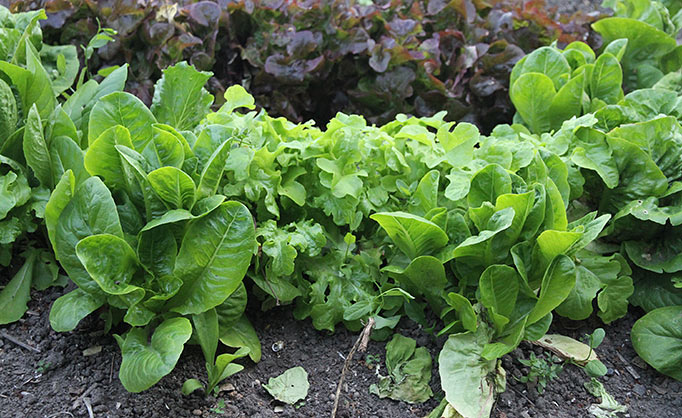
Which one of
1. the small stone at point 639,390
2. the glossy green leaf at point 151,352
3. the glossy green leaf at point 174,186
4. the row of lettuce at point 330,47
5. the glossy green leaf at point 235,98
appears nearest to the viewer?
the glossy green leaf at point 151,352

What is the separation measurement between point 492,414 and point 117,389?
1146 mm

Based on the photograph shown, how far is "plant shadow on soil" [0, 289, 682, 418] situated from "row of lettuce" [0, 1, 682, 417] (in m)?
0.08

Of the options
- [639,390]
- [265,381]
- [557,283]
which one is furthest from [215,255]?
[639,390]

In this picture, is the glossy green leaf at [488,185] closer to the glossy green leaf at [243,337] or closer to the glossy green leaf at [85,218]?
the glossy green leaf at [243,337]

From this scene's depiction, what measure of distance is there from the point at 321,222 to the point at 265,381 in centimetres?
58

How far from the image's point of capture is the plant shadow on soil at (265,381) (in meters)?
1.86

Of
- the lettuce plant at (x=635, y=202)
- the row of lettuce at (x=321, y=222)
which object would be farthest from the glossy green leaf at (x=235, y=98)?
the lettuce plant at (x=635, y=202)

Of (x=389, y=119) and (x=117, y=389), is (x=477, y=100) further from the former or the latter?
(x=117, y=389)

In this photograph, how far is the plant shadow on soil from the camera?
6.10 ft

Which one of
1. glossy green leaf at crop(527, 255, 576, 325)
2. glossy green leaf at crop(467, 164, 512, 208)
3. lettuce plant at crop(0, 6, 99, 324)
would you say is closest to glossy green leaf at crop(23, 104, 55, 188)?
lettuce plant at crop(0, 6, 99, 324)

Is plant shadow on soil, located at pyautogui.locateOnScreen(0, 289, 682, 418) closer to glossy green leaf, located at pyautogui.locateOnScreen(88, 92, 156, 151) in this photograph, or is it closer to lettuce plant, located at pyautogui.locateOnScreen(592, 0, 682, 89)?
glossy green leaf, located at pyautogui.locateOnScreen(88, 92, 156, 151)

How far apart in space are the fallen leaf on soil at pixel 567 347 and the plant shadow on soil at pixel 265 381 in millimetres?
46

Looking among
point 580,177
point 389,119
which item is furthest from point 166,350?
point 389,119

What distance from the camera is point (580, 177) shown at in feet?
7.64
